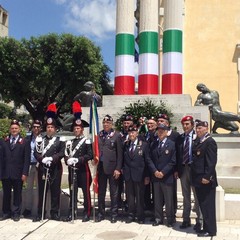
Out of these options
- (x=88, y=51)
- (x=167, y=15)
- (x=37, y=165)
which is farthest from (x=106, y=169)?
(x=88, y=51)

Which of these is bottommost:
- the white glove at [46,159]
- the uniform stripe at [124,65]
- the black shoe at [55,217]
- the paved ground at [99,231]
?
the paved ground at [99,231]

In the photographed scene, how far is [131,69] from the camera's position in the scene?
14.3m

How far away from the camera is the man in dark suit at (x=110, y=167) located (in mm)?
7797

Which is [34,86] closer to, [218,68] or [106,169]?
[218,68]

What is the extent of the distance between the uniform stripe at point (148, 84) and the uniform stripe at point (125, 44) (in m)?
0.93

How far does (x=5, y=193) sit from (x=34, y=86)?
24.0 metres

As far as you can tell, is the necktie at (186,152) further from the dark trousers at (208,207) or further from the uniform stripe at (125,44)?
the uniform stripe at (125,44)

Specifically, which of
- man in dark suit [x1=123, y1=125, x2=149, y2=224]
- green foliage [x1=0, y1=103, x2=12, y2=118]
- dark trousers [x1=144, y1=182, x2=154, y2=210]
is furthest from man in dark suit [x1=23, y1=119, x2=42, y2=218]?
green foliage [x1=0, y1=103, x2=12, y2=118]

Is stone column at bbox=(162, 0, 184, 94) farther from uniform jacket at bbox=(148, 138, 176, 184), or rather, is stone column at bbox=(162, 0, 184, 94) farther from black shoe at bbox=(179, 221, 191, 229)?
black shoe at bbox=(179, 221, 191, 229)

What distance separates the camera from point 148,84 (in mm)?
14164

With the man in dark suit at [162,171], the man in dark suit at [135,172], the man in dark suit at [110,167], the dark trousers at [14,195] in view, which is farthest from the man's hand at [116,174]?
the dark trousers at [14,195]

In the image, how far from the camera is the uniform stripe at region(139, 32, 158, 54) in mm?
14117

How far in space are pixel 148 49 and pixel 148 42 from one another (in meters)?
0.23

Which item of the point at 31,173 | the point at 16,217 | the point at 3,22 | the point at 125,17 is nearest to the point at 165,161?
the point at 31,173
